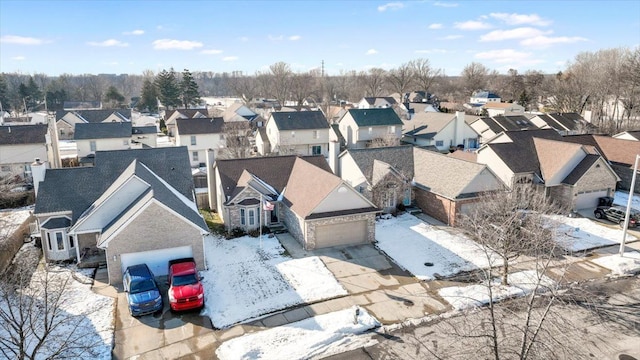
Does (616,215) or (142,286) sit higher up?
(142,286)

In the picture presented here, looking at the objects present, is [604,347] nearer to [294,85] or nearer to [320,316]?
[320,316]

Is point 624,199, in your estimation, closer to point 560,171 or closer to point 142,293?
point 560,171

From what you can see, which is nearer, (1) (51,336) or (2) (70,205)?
(1) (51,336)

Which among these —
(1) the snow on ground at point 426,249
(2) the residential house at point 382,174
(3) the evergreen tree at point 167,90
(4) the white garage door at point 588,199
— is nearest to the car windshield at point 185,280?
(1) the snow on ground at point 426,249

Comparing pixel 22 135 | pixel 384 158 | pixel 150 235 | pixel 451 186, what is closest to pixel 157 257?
pixel 150 235

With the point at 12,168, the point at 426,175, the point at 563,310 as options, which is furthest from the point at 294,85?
the point at 563,310

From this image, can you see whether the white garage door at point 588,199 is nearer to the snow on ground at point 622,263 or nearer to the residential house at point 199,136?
the snow on ground at point 622,263
